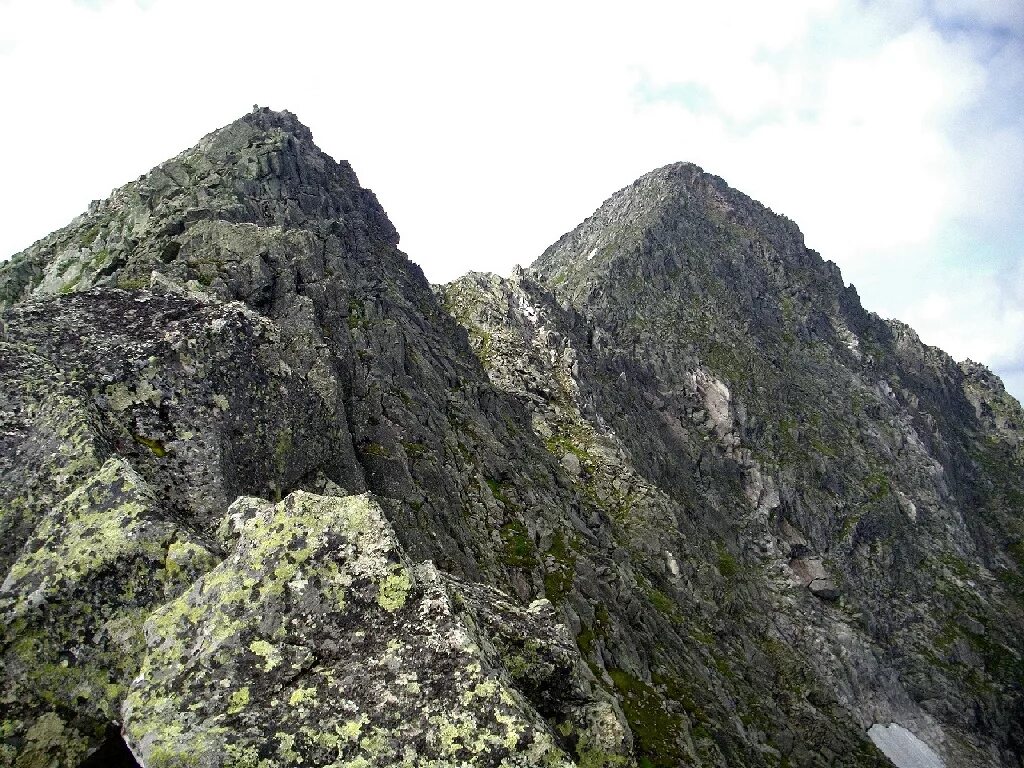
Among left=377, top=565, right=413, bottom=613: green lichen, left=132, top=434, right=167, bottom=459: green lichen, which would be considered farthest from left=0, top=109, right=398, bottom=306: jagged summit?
left=377, top=565, right=413, bottom=613: green lichen

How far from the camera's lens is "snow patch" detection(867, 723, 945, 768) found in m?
94.5

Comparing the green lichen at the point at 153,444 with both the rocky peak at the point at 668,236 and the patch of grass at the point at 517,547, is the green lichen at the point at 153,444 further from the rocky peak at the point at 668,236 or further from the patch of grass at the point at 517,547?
the rocky peak at the point at 668,236

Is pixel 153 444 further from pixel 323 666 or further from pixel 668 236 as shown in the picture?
pixel 668 236

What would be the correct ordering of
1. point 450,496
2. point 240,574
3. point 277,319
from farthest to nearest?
point 450,496, point 277,319, point 240,574

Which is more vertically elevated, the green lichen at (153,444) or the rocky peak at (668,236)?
the rocky peak at (668,236)

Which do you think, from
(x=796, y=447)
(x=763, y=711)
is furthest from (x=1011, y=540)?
(x=763, y=711)

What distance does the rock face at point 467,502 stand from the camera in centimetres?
840

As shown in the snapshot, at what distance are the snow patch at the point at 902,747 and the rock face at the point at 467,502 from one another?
73 centimetres

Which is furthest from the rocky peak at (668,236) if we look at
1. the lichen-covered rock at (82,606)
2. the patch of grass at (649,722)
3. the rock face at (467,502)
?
the lichen-covered rock at (82,606)

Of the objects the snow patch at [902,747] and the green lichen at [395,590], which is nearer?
the green lichen at [395,590]

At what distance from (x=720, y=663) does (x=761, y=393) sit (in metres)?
83.0

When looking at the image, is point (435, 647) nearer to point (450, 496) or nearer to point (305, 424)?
point (305, 424)

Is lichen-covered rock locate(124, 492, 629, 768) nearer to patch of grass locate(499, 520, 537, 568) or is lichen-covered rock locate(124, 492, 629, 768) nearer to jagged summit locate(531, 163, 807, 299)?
patch of grass locate(499, 520, 537, 568)

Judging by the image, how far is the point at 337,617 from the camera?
880 cm
